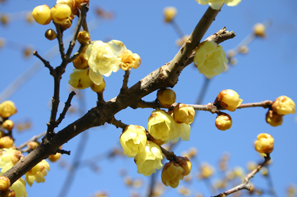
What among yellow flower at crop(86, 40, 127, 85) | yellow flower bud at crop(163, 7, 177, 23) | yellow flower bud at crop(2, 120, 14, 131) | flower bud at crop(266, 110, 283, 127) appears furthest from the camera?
yellow flower bud at crop(163, 7, 177, 23)

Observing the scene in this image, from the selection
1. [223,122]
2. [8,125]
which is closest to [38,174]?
[8,125]

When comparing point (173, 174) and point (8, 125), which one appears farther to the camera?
point (8, 125)

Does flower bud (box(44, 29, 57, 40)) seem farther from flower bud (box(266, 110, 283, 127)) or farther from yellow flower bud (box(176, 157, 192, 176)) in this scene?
flower bud (box(266, 110, 283, 127))

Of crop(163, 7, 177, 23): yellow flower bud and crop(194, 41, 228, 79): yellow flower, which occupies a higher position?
crop(163, 7, 177, 23): yellow flower bud

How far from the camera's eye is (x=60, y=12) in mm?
1334

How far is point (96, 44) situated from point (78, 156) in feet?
9.51

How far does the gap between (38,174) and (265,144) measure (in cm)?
161

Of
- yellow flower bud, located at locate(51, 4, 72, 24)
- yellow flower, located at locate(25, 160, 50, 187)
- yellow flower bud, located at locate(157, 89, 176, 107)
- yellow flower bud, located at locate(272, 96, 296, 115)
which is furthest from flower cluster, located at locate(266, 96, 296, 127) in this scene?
yellow flower, located at locate(25, 160, 50, 187)

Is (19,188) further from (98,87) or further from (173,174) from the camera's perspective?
(173,174)

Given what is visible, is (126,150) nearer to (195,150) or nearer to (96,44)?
(96,44)

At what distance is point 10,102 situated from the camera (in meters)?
2.24

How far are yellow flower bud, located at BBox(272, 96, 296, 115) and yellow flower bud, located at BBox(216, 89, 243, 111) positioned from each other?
372mm

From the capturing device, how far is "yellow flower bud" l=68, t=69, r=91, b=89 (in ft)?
4.58

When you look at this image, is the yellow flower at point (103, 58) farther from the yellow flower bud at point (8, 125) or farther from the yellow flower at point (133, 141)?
the yellow flower bud at point (8, 125)
